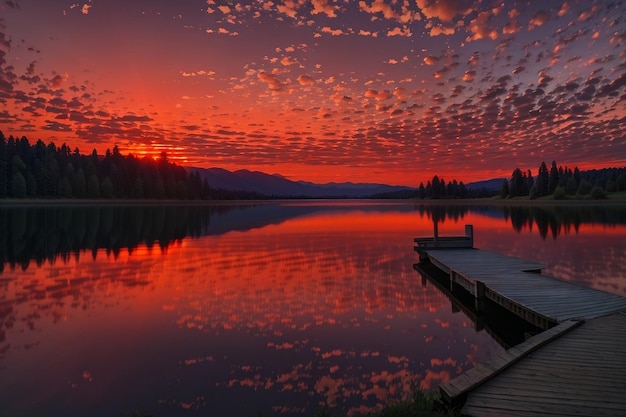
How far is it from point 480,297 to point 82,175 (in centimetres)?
15623

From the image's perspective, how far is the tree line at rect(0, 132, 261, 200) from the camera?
13225cm

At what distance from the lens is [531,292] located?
1641cm

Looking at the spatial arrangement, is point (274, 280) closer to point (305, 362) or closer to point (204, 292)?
point (204, 292)

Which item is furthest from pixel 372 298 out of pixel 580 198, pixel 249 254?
pixel 580 198

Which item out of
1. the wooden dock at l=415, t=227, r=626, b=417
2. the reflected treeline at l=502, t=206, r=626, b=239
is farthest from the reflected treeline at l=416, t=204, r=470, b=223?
the wooden dock at l=415, t=227, r=626, b=417

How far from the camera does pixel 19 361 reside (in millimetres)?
11508

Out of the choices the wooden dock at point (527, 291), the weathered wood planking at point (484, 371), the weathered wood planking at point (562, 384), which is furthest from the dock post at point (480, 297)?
the weathered wood planking at point (562, 384)

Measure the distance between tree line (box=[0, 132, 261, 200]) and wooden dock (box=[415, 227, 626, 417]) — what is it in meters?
150

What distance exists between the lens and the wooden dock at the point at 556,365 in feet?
23.8

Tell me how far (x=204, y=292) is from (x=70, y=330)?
6.50 metres

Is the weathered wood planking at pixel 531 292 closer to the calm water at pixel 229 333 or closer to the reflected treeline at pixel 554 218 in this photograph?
the calm water at pixel 229 333

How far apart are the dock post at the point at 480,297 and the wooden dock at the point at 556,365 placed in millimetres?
658

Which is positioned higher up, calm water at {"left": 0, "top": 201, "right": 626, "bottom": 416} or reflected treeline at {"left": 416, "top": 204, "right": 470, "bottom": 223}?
reflected treeline at {"left": 416, "top": 204, "right": 470, "bottom": 223}

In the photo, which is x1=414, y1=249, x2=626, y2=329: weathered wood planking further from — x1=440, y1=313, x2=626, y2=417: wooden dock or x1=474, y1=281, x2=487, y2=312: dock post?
x1=440, y1=313, x2=626, y2=417: wooden dock
